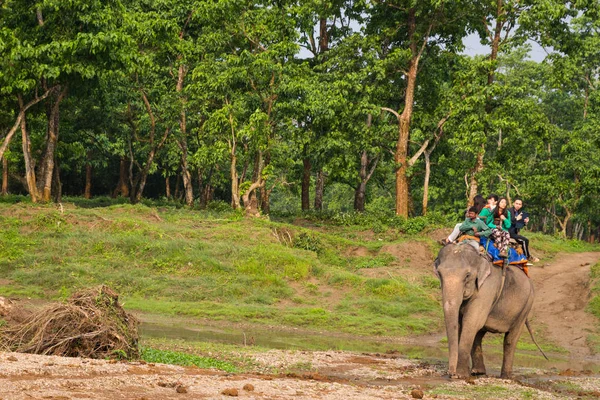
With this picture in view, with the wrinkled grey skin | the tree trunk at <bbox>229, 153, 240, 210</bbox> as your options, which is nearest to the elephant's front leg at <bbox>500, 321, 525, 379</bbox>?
the wrinkled grey skin

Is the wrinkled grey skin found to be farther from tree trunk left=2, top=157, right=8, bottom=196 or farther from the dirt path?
tree trunk left=2, top=157, right=8, bottom=196

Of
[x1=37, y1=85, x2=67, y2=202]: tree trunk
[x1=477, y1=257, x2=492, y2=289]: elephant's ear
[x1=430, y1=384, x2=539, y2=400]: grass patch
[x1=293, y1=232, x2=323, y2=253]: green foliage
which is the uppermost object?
[x1=37, y1=85, x2=67, y2=202]: tree trunk

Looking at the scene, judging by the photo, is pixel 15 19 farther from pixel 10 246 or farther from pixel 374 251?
pixel 374 251

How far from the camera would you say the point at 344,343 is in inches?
771

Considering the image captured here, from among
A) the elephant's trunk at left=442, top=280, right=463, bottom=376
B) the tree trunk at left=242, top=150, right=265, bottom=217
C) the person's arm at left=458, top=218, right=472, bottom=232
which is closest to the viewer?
the elephant's trunk at left=442, top=280, right=463, bottom=376

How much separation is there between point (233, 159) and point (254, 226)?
6.05 metres

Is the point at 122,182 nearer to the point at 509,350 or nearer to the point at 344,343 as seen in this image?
the point at 344,343

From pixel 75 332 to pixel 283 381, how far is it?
10.7 ft

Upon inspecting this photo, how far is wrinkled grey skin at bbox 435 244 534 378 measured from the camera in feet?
44.1

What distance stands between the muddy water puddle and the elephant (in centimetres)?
123

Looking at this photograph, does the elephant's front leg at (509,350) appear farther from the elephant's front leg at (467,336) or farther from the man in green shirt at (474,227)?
the man in green shirt at (474,227)

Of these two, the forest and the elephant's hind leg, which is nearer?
the elephant's hind leg

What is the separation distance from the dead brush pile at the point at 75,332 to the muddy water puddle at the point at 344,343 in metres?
4.91

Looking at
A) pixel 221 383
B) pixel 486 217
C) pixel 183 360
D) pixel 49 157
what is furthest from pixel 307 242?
pixel 221 383
